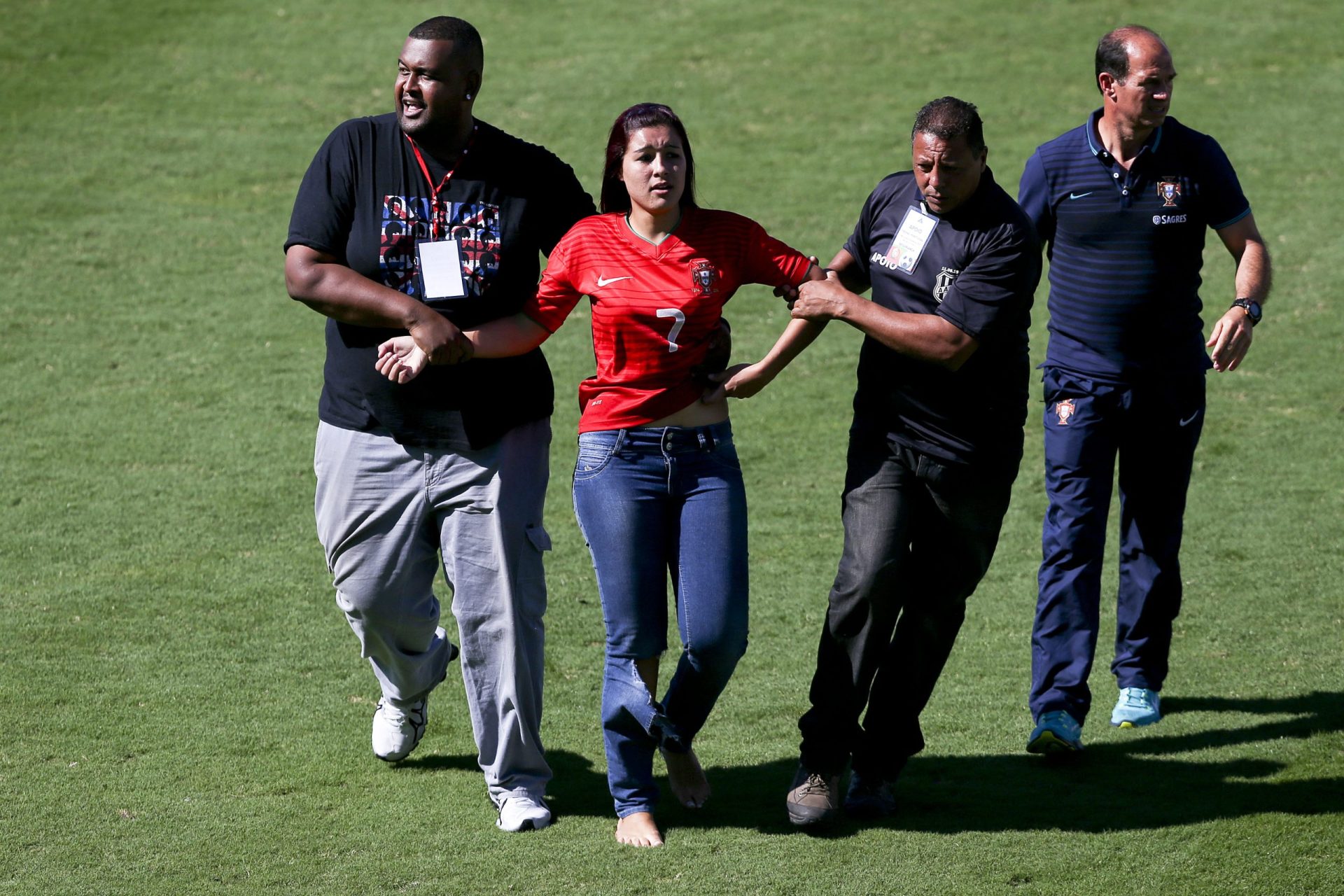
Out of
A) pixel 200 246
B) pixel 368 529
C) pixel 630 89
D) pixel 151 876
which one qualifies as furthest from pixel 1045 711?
pixel 630 89

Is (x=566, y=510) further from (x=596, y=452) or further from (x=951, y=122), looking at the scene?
(x=951, y=122)

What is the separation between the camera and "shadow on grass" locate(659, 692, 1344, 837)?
4273 mm

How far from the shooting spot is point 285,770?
4594 mm

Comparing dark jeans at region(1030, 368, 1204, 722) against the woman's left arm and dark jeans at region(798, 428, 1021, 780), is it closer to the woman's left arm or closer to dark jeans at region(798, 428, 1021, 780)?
dark jeans at region(798, 428, 1021, 780)

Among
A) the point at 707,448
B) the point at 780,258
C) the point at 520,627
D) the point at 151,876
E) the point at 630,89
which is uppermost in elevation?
the point at 630,89

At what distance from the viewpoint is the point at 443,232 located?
13.6ft

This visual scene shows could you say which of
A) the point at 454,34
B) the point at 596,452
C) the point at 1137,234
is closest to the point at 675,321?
the point at 596,452

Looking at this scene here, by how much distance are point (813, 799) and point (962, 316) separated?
138 cm

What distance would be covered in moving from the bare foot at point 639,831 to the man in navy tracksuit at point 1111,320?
1324mm

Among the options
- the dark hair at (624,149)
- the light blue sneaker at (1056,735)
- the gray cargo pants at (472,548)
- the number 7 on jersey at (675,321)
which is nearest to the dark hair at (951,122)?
the dark hair at (624,149)

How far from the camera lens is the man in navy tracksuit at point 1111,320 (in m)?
4.79

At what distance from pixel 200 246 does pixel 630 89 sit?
4108 mm

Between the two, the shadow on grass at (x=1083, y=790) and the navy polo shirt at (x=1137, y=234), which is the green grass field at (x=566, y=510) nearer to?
the shadow on grass at (x=1083, y=790)

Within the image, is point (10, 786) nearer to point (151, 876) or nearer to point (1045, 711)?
point (151, 876)
